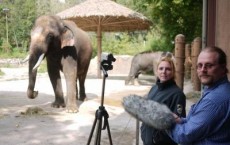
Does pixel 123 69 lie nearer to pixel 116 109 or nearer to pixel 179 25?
pixel 179 25

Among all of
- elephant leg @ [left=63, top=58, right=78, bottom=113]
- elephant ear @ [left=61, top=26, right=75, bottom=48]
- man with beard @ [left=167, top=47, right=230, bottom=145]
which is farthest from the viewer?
elephant leg @ [left=63, top=58, right=78, bottom=113]

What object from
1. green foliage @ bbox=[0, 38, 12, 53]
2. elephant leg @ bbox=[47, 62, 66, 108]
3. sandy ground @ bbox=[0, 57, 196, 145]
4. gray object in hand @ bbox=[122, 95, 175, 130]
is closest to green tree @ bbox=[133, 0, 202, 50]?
sandy ground @ bbox=[0, 57, 196, 145]

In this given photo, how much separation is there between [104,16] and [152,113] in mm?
12745

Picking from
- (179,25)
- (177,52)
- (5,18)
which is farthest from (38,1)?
(177,52)

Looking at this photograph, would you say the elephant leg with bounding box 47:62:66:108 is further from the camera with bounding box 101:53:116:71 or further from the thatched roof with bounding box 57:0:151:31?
the thatched roof with bounding box 57:0:151:31

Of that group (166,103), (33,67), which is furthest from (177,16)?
(166,103)

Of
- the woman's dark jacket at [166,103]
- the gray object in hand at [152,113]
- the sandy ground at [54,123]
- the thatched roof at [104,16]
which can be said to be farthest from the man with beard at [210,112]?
the thatched roof at [104,16]

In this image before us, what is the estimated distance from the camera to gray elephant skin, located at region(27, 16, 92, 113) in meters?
7.26

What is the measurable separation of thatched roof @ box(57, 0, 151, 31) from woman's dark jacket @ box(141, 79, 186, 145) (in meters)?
11.6

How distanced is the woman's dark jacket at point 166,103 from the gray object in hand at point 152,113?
0.52 m

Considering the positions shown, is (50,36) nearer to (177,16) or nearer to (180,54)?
(180,54)

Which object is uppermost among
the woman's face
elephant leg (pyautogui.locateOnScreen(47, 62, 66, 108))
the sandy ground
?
the woman's face

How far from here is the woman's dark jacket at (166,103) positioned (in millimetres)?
2617

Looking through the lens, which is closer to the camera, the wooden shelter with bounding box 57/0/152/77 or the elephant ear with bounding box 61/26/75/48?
the elephant ear with bounding box 61/26/75/48
